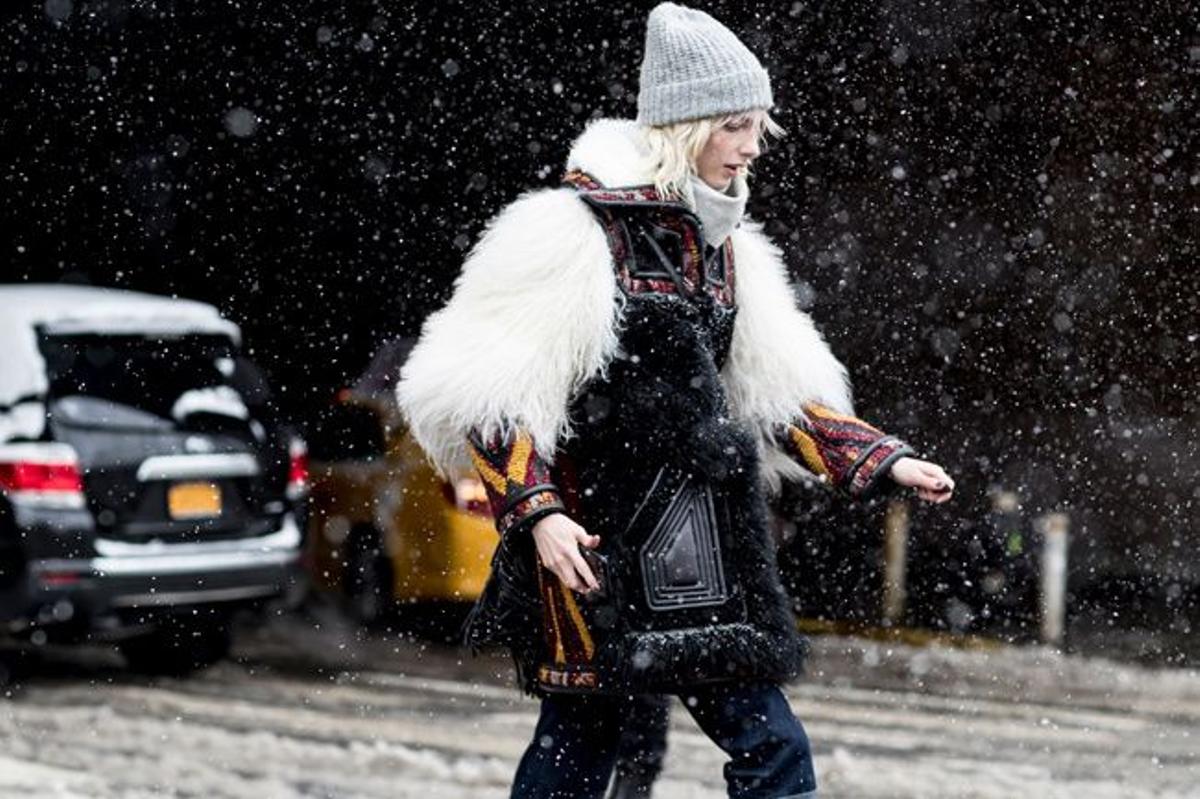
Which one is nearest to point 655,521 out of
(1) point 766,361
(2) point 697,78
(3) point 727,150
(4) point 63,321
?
(1) point 766,361

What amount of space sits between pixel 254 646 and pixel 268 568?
190 centimetres

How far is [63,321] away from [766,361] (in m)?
6.06

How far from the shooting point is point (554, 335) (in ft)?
13.4

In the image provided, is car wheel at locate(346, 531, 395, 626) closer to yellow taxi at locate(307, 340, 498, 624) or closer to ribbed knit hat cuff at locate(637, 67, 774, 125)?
yellow taxi at locate(307, 340, 498, 624)

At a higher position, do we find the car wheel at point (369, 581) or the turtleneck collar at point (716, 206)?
the turtleneck collar at point (716, 206)

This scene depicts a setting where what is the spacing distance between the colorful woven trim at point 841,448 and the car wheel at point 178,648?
6370mm

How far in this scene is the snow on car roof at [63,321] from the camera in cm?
966

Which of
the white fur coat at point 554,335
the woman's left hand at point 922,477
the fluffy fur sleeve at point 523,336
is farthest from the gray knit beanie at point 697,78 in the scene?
the woman's left hand at point 922,477

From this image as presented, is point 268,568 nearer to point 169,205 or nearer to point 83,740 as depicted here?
point 83,740

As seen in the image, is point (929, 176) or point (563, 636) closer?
point (563, 636)

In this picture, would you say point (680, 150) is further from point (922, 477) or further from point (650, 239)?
point (922, 477)

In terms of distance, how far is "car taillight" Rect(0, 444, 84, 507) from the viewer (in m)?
9.40

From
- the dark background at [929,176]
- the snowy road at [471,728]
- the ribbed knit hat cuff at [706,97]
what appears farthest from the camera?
the dark background at [929,176]

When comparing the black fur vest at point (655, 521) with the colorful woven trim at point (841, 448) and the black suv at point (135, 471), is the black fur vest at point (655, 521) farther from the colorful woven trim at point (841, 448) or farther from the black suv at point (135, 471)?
the black suv at point (135, 471)
